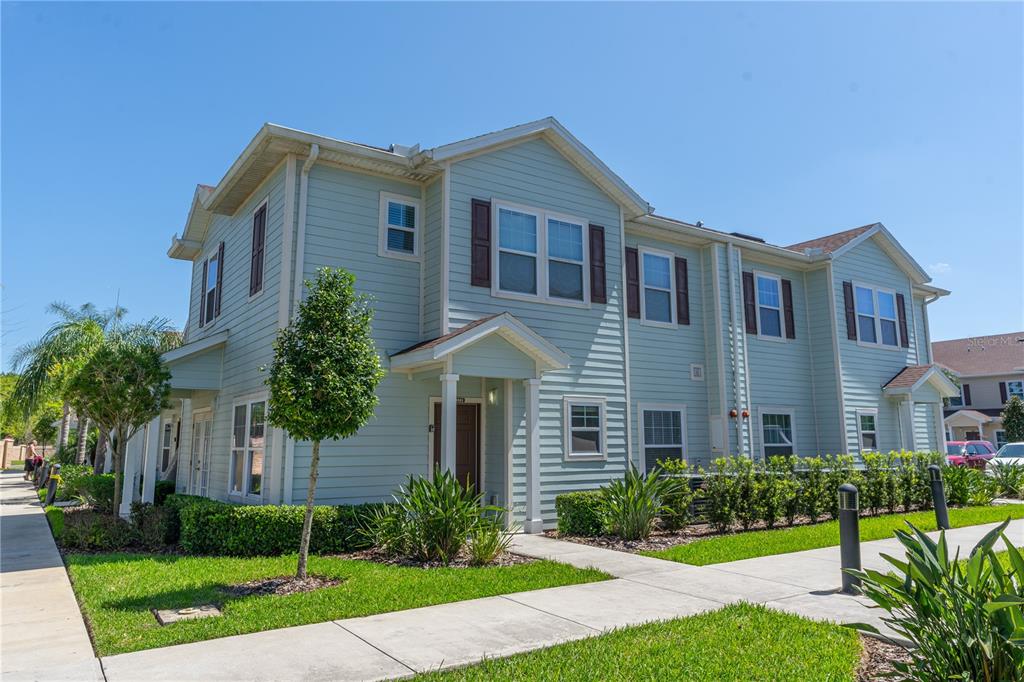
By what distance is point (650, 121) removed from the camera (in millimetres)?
12477

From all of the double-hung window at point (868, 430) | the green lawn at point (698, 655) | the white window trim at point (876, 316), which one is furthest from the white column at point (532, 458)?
the white window trim at point (876, 316)

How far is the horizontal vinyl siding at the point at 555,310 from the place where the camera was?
1175 cm

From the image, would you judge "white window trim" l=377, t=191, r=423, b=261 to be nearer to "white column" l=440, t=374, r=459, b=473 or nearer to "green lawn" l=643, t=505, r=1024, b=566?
"white column" l=440, t=374, r=459, b=473

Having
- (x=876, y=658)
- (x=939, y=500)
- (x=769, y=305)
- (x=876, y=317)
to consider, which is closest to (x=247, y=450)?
(x=876, y=658)

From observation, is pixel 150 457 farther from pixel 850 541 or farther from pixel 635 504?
pixel 850 541

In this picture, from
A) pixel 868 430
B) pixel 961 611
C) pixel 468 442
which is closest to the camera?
pixel 961 611

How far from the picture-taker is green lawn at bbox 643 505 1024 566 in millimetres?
9469

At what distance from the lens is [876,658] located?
497 centimetres

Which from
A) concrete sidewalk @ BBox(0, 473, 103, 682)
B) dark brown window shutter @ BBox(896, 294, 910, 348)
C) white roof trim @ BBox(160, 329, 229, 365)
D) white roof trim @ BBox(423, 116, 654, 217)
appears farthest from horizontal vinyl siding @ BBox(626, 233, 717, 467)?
concrete sidewalk @ BBox(0, 473, 103, 682)

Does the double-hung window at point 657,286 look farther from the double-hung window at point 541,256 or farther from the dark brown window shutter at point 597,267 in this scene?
the double-hung window at point 541,256

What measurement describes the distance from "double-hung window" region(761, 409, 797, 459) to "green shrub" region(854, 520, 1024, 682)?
12548 mm

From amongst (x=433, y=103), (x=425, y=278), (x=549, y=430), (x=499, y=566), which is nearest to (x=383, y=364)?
(x=425, y=278)

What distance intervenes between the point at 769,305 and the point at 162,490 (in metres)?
16.2

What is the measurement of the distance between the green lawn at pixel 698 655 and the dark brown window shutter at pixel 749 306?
11.5 meters
